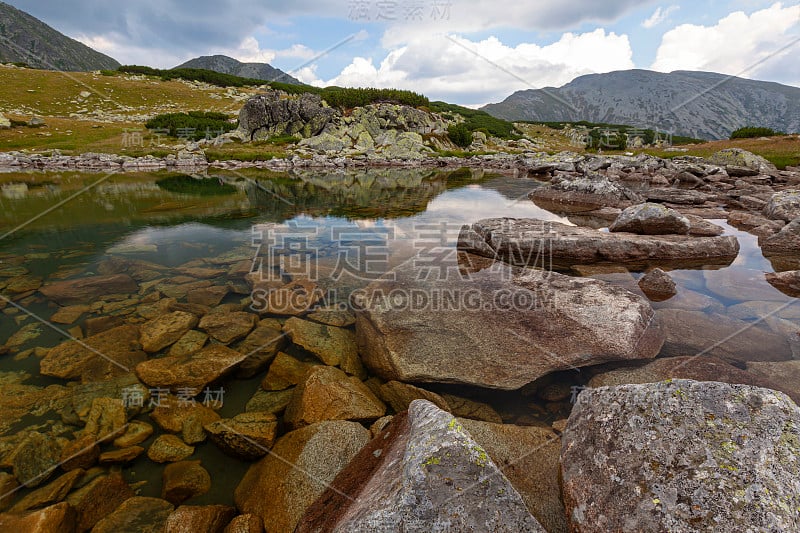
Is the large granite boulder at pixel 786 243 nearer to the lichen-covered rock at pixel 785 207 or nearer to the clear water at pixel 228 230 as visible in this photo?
the clear water at pixel 228 230

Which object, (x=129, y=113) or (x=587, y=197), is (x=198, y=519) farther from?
(x=129, y=113)

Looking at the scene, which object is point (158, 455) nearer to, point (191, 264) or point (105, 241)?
point (191, 264)

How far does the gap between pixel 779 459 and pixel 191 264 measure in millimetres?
12975

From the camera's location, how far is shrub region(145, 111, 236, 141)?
64.2 metres

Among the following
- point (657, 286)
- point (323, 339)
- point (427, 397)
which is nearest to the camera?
point (427, 397)

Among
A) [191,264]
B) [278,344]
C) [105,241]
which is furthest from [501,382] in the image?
[105,241]

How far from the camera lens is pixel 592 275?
962 cm

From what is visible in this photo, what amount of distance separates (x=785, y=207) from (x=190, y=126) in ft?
264

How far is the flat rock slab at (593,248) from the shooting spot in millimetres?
10656

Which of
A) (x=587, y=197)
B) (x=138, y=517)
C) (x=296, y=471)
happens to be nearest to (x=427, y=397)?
(x=296, y=471)

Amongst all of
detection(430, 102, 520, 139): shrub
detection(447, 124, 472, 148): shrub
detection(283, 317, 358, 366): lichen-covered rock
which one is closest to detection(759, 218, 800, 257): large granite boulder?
detection(283, 317, 358, 366): lichen-covered rock

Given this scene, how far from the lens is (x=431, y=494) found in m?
2.59

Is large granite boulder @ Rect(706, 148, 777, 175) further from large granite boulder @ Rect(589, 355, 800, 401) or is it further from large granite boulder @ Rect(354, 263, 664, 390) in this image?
large granite boulder @ Rect(589, 355, 800, 401)

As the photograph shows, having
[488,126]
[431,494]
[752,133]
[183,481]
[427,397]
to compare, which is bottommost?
[183,481]
